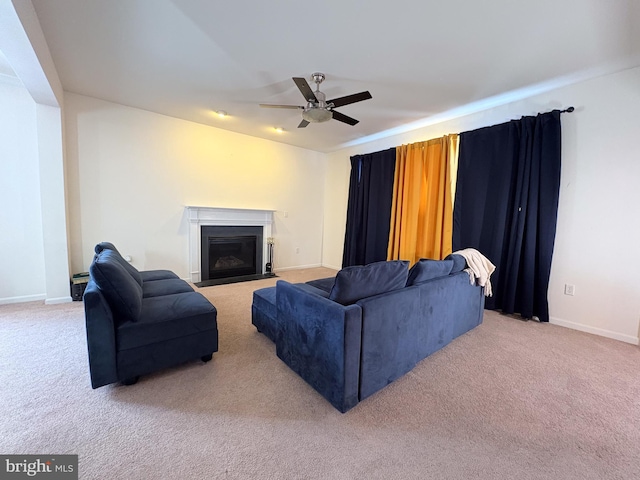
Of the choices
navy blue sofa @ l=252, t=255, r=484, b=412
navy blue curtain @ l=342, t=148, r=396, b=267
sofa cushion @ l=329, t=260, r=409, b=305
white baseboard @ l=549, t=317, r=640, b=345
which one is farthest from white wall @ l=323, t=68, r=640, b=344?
sofa cushion @ l=329, t=260, r=409, b=305

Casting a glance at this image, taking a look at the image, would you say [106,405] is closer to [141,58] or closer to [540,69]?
[141,58]

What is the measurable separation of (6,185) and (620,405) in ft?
19.6

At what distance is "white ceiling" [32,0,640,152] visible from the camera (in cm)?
184

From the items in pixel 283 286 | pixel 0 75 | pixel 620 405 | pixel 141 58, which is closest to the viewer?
pixel 620 405

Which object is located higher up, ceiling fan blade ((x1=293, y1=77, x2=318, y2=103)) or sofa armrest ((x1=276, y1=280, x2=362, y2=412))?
ceiling fan blade ((x1=293, y1=77, x2=318, y2=103))

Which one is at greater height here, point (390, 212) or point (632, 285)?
point (390, 212)

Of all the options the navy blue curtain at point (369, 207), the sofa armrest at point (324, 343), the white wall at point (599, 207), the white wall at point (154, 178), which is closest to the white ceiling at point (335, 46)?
the white wall at point (599, 207)

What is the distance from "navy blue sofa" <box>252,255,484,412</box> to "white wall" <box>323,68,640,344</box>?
5.72ft

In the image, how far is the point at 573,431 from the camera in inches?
57.6

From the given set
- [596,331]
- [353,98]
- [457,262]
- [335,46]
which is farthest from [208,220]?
[596,331]

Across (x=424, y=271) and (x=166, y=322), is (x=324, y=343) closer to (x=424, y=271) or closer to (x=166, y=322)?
(x=424, y=271)

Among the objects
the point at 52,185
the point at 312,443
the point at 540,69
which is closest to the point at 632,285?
the point at 540,69

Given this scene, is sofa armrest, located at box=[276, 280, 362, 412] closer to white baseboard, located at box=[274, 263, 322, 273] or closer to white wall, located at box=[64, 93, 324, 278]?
white wall, located at box=[64, 93, 324, 278]

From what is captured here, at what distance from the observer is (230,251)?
4.69 metres
